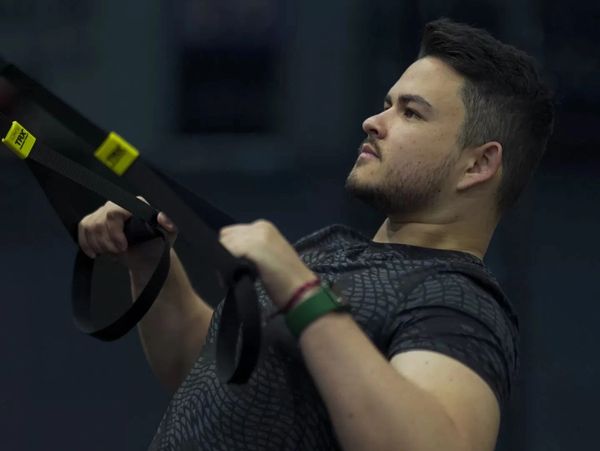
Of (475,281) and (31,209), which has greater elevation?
(475,281)

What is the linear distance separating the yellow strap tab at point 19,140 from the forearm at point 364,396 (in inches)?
25.0

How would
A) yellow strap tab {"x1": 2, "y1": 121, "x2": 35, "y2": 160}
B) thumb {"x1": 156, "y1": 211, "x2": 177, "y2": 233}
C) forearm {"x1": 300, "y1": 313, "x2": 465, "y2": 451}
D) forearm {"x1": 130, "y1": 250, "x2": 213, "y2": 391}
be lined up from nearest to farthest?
forearm {"x1": 300, "y1": 313, "x2": 465, "y2": 451} < yellow strap tab {"x1": 2, "y1": 121, "x2": 35, "y2": 160} < thumb {"x1": 156, "y1": 211, "x2": 177, "y2": 233} < forearm {"x1": 130, "y1": 250, "x2": 213, "y2": 391}

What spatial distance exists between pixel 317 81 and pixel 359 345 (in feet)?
6.22

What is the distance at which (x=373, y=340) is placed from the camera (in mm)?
2230

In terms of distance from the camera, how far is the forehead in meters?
2.51

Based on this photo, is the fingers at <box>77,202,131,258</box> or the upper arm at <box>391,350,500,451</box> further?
the fingers at <box>77,202,131,258</box>

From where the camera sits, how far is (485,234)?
8.38 ft

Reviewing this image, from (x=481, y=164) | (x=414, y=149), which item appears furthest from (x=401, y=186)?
(x=481, y=164)

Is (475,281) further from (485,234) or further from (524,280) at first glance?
(524,280)

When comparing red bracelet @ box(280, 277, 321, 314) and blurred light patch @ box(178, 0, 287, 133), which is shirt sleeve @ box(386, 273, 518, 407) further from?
blurred light patch @ box(178, 0, 287, 133)

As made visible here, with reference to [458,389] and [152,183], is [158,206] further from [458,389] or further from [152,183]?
[458,389]

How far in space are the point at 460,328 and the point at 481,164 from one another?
482 mm

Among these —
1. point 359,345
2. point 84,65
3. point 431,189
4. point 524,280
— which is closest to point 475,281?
point 431,189

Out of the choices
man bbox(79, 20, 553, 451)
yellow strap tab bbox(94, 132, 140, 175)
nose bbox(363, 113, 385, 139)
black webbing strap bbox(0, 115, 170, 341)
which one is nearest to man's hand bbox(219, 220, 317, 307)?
man bbox(79, 20, 553, 451)
